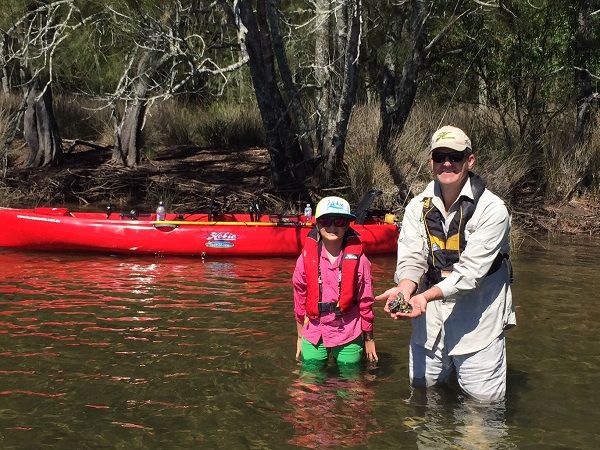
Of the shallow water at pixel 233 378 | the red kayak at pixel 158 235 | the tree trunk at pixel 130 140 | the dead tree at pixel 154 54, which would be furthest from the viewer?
the tree trunk at pixel 130 140

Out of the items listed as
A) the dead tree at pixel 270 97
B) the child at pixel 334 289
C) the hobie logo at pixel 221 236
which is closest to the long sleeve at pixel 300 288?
the child at pixel 334 289

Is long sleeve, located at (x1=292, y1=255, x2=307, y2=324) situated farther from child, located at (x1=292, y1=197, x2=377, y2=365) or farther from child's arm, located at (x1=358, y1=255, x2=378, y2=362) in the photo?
child's arm, located at (x1=358, y1=255, x2=378, y2=362)

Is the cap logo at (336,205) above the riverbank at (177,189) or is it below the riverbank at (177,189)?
below

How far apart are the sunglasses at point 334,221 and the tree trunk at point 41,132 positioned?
39.4 ft

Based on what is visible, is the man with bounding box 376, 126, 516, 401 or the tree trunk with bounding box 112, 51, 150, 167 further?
the tree trunk with bounding box 112, 51, 150, 167

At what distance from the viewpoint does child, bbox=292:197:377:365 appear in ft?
17.7

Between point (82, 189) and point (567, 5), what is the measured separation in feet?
29.8

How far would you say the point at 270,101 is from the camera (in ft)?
45.3

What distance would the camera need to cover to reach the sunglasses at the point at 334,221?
17.8ft

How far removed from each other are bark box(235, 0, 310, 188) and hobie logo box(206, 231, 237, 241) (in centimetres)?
297

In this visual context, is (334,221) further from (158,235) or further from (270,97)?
(270,97)

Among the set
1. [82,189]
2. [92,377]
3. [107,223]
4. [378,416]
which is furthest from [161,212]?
[378,416]

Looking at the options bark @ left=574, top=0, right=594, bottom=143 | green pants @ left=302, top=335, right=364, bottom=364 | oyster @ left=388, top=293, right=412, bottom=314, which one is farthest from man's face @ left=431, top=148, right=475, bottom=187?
bark @ left=574, top=0, right=594, bottom=143

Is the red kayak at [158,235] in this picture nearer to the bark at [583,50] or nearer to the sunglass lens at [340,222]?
the bark at [583,50]
